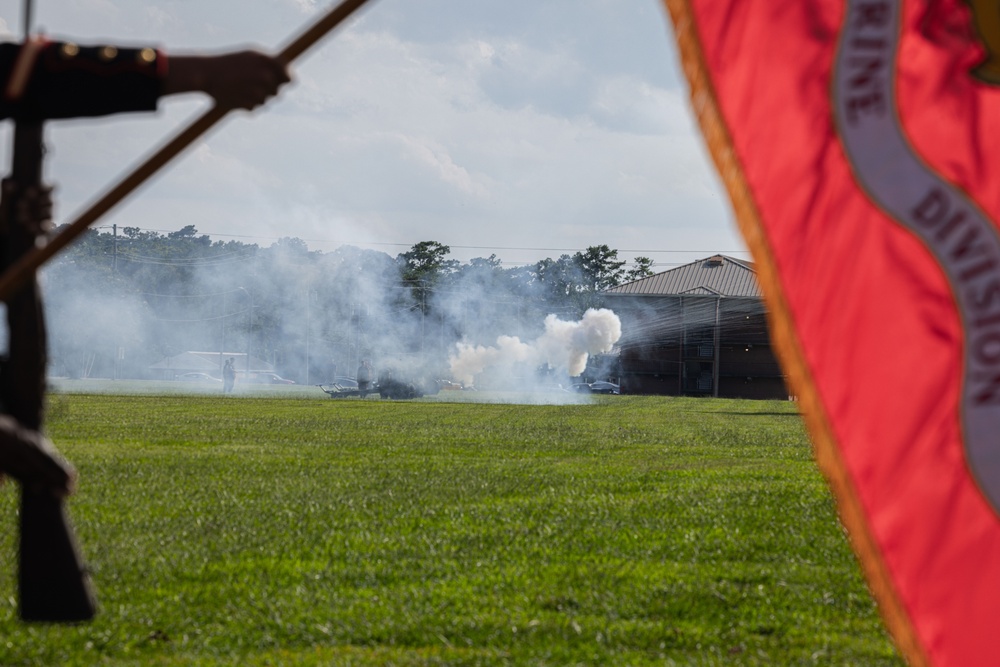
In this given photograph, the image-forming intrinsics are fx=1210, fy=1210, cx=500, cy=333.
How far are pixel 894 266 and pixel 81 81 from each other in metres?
1.68

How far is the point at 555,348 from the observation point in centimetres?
6381

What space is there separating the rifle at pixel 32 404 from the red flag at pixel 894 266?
153cm

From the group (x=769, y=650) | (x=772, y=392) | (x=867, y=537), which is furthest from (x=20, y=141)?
(x=772, y=392)

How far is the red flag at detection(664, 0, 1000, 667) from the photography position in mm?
2385

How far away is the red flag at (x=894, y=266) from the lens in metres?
2.38

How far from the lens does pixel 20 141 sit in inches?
96.6

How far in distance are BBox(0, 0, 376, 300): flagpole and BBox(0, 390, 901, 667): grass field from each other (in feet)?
11.7

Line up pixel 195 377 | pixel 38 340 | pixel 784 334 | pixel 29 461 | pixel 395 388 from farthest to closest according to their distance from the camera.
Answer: pixel 195 377, pixel 395 388, pixel 784 334, pixel 38 340, pixel 29 461

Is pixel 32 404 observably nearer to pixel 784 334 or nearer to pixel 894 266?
pixel 784 334

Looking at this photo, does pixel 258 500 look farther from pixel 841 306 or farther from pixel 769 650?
pixel 841 306

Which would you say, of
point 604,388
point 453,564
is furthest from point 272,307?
point 453,564

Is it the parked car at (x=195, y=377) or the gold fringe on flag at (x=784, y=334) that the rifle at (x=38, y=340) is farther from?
the parked car at (x=195, y=377)

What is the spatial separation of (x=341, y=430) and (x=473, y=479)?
9.29 m

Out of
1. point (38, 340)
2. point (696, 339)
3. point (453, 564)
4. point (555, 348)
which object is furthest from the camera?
point (696, 339)
